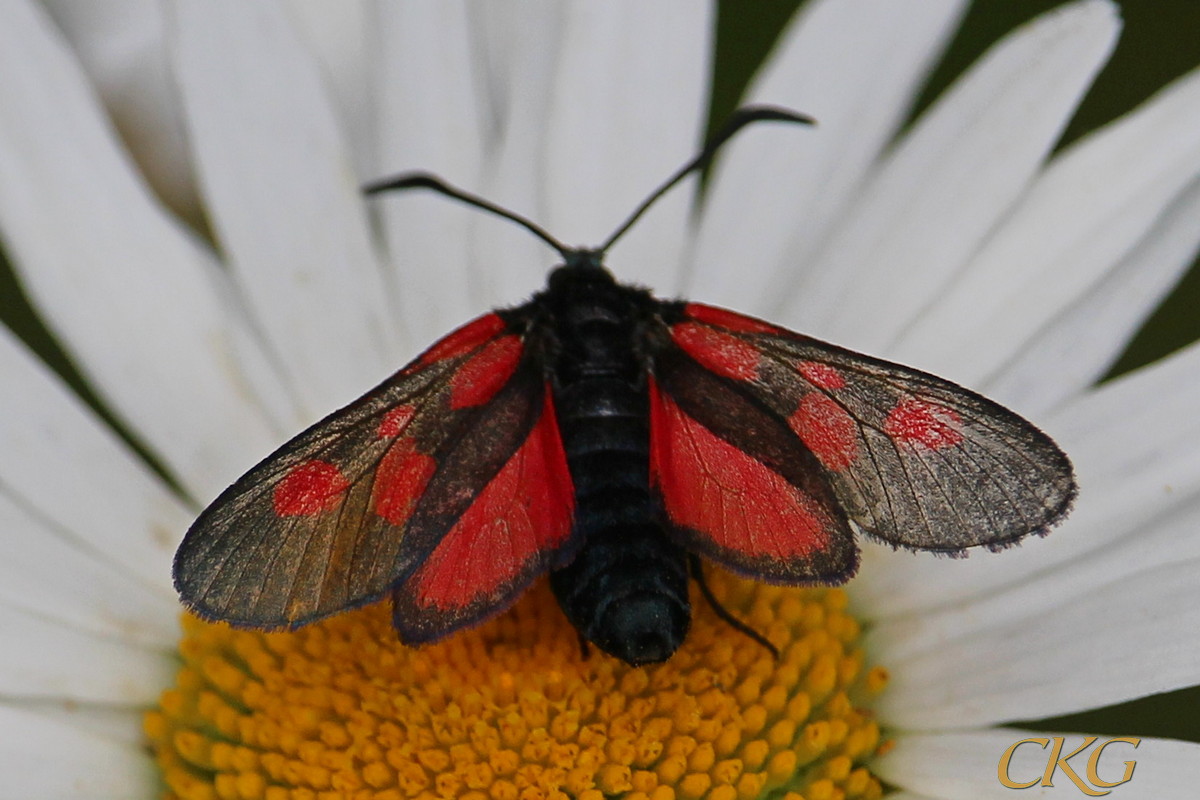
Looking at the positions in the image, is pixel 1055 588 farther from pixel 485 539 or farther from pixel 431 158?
pixel 431 158

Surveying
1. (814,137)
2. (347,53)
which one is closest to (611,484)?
(814,137)

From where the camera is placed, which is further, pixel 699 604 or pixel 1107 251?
pixel 1107 251

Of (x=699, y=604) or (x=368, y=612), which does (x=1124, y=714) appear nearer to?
(x=699, y=604)

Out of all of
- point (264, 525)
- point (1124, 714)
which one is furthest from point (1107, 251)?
point (264, 525)

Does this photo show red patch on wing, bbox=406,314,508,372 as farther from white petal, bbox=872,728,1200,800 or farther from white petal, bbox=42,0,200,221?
white petal, bbox=42,0,200,221

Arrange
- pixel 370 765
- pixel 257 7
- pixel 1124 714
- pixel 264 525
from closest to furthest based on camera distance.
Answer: pixel 264 525 → pixel 370 765 → pixel 257 7 → pixel 1124 714
